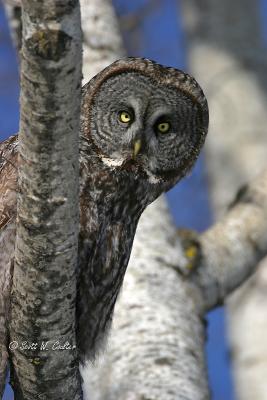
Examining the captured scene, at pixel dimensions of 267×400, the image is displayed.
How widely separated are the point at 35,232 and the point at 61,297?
229 mm

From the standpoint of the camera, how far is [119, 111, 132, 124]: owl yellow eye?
Result: 3.23 metres

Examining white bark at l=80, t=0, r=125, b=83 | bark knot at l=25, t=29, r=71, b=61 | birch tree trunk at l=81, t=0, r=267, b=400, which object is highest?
white bark at l=80, t=0, r=125, b=83

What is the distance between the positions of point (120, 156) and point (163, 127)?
0.23 m

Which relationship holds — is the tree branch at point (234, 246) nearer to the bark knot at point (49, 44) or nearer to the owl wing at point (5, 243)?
the owl wing at point (5, 243)

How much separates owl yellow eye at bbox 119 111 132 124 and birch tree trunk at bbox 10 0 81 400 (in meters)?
0.92

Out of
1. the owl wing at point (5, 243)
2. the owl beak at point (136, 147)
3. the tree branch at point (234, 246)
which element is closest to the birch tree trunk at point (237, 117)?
the tree branch at point (234, 246)

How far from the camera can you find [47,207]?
7.39 ft

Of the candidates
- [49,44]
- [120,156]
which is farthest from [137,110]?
[49,44]

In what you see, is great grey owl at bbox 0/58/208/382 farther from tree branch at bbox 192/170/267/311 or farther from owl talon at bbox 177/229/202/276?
tree branch at bbox 192/170/267/311

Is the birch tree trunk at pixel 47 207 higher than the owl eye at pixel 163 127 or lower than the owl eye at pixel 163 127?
lower

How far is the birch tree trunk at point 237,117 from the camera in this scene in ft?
18.0

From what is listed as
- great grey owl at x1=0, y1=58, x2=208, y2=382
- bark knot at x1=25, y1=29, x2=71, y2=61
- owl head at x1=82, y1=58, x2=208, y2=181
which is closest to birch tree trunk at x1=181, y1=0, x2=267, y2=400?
great grey owl at x1=0, y1=58, x2=208, y2=382

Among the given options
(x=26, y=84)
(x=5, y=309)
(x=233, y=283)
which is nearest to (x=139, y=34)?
(x=233, y=283)

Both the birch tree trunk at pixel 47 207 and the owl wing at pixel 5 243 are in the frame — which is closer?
the birch tree trunk at pixel 47 207
